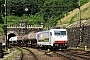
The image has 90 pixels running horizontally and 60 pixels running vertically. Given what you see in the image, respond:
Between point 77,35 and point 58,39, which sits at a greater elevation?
point 77,35

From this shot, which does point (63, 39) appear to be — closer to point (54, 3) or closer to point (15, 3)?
point (54, 3)

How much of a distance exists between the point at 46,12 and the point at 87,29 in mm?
89855

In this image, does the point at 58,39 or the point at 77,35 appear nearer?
the point at 58,39

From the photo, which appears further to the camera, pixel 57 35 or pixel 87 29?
pixel 87 29

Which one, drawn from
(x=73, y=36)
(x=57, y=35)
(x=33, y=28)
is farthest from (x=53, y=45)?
(x=33, y=28)

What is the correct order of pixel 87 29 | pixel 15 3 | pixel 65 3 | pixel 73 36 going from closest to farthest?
pixel 87 29, pixel 73 36, pixel 65 3, pixel 15 3

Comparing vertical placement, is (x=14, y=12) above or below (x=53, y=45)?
above

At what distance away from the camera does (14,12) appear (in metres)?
164

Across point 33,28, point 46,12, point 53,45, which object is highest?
point 46,12

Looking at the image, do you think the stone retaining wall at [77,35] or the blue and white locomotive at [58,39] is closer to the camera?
the blue and white locomotive at [58,39]

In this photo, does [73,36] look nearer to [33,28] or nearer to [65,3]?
[33,28]

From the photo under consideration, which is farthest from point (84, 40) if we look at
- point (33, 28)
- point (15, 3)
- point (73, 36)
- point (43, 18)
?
point (15, 3)

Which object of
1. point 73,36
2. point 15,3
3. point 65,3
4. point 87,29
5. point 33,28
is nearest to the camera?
→ point 87,29

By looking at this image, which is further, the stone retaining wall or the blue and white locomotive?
the stone retaining wall
